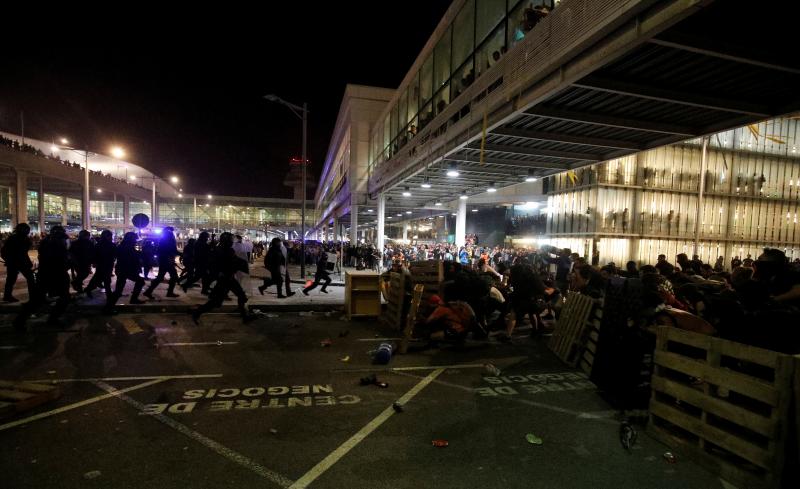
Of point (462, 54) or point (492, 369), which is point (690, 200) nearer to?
point (462, 54)

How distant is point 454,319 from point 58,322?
8.21 m

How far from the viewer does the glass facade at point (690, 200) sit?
22000 millimetres

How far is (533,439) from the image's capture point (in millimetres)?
3881

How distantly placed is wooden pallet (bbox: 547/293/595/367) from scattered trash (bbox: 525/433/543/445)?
2796 millimetres

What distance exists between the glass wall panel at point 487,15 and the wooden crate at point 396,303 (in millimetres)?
7660

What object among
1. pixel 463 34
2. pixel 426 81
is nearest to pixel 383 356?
pixel 463 34

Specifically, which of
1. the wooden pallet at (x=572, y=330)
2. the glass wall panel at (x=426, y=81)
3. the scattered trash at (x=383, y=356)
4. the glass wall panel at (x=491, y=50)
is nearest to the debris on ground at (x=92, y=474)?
the scattered trash at (x=383, y=356)

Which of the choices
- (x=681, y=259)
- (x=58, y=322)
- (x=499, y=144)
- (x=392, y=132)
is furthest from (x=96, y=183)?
(x=681, y=259)

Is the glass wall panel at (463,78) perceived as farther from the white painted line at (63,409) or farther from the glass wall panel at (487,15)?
the white painted line at (63,409)

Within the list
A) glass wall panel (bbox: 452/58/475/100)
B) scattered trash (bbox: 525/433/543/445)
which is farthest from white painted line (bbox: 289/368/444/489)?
glass wall panel (bbox: 452/58/475/100)

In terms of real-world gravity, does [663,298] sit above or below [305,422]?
above

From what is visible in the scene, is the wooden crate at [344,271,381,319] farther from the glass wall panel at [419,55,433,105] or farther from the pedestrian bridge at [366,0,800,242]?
the glass wall panel at [419,55,433,105]

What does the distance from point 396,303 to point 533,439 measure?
5.02m

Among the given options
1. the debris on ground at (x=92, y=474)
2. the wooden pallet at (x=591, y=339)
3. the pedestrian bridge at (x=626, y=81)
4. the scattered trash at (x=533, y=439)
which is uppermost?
the pedestrian bridge at (x=626, y=81)
